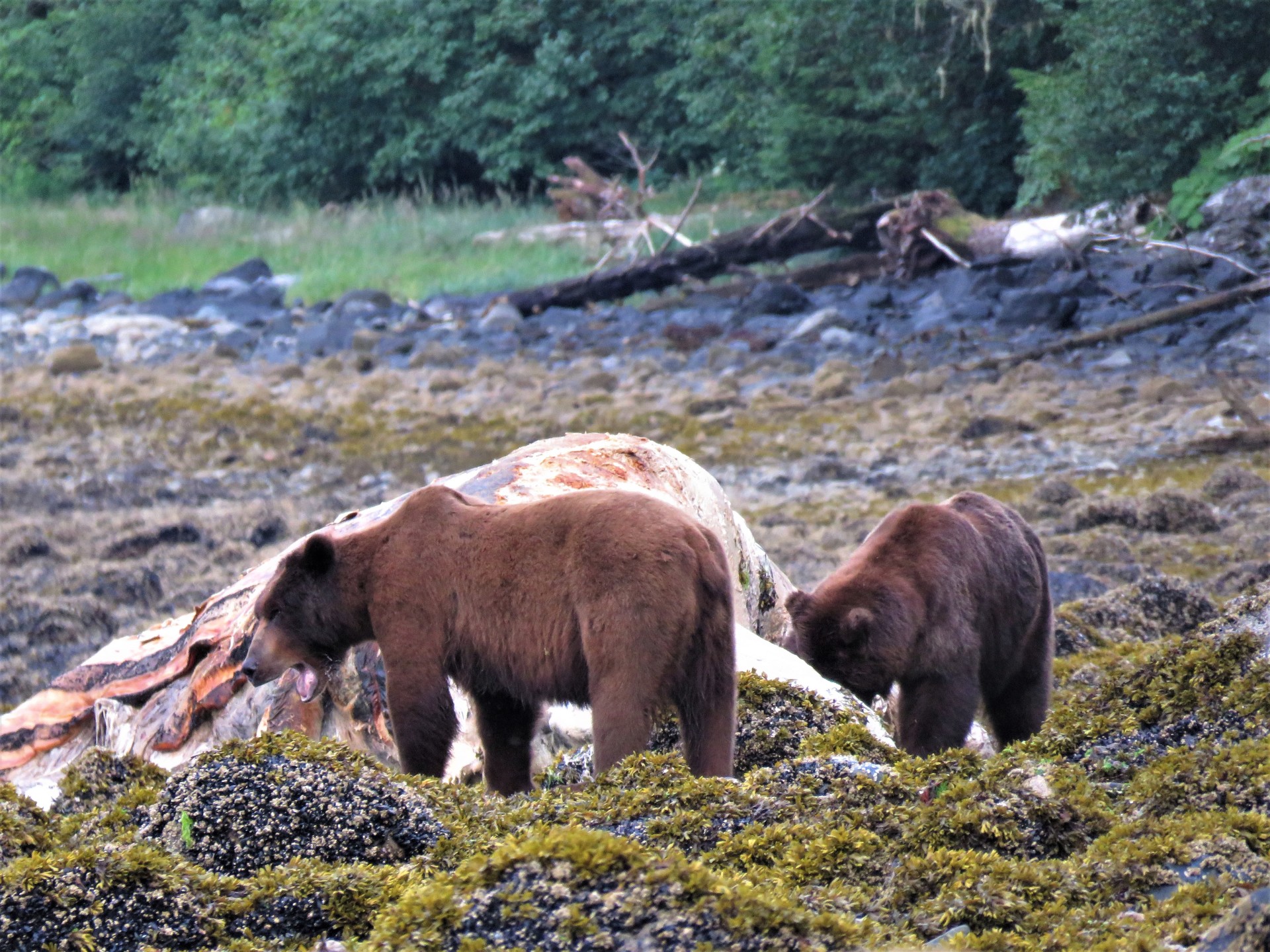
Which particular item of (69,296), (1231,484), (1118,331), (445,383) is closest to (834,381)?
(1118,331)

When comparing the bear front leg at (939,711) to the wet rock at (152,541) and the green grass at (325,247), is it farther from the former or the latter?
the green grass at (325,247)

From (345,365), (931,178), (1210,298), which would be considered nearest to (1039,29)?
(931,178)

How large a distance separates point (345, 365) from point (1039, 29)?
1505 cm

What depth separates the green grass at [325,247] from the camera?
3222 centimetres

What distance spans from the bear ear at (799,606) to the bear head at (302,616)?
1851 mm

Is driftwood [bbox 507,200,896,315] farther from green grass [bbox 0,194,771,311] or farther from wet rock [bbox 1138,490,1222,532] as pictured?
wet rock [bbox 1138,490,1222,532]

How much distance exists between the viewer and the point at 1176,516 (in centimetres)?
1280

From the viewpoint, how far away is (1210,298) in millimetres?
18953

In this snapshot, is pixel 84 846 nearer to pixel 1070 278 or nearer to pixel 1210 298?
pixel 1210 298

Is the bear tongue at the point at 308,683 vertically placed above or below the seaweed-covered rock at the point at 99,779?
below

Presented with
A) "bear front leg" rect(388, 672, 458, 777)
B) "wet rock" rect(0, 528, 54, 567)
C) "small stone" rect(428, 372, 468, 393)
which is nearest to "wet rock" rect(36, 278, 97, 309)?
"small stone" rect(428, 372, 468, 393)

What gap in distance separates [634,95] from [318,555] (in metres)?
39.1

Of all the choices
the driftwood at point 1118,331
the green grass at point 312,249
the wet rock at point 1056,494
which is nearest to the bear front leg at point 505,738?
the wet rock at point 1056,494

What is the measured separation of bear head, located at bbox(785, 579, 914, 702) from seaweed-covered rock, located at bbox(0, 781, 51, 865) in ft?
10.3
